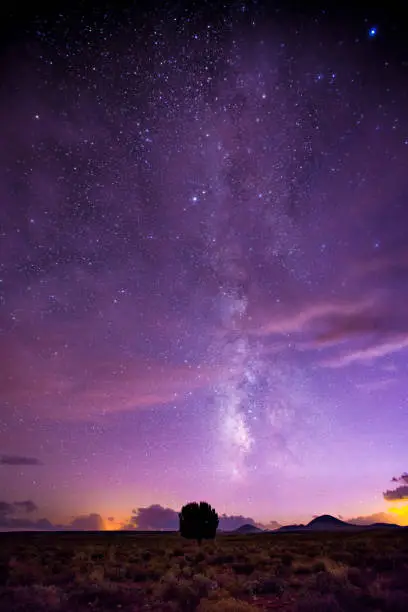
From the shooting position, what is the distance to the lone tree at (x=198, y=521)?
3806 centimetres

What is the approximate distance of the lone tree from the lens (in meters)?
38.1

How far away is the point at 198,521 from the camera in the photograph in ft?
125

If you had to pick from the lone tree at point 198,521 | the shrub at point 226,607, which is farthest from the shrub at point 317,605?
the lone tree at point 198,521

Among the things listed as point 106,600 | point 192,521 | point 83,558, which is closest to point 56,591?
point 106,600

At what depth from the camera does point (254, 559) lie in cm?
2555

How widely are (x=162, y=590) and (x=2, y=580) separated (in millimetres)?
8152

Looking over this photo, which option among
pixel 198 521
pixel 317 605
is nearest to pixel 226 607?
pixel 317 605

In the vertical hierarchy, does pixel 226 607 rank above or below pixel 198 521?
below

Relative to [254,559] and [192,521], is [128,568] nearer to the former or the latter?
[254,559]

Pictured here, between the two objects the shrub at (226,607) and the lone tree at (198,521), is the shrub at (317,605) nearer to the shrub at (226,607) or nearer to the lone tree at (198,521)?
the shrub at (226,607)

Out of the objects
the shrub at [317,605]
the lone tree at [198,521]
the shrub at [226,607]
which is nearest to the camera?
the shrub at [226,607]

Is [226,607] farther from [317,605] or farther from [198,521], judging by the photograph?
[198,521]

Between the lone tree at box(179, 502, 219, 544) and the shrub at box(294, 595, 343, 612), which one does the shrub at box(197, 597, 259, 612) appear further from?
the lone tree at box(179, 502, 219, 544)

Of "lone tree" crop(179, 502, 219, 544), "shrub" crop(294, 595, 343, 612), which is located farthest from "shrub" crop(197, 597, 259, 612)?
"lone tree" crop(179, 502, 219, 544)
